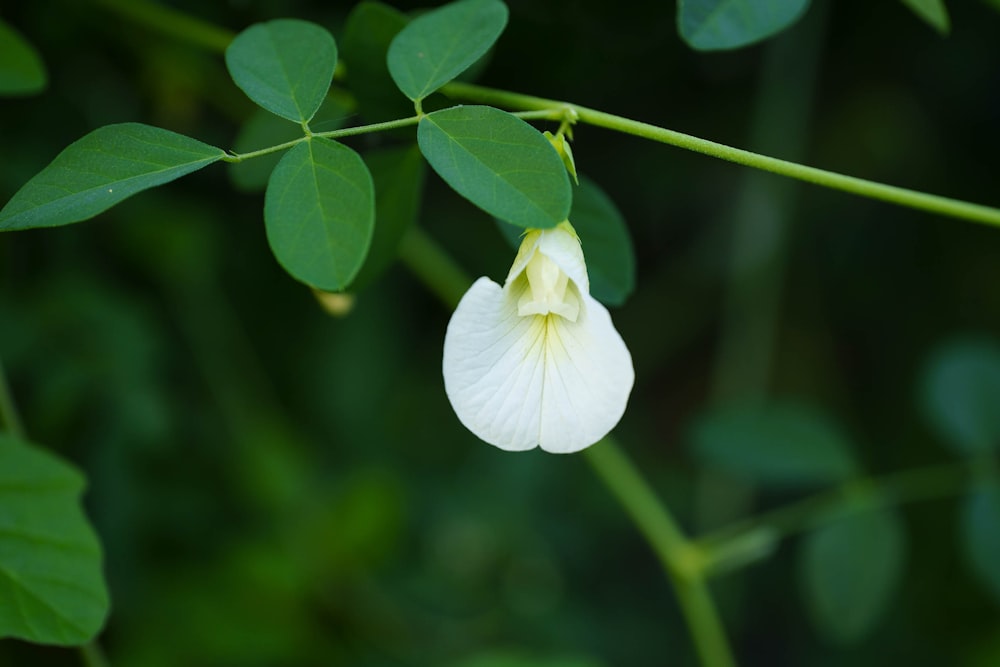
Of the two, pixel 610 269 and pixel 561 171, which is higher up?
pixel 610 269

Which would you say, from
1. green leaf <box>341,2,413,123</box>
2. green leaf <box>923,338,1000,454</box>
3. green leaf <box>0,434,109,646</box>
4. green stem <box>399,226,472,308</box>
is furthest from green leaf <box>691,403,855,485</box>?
green leaf <box>0,434,109,646</box>

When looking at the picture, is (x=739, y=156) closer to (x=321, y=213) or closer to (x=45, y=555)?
(x=321, y=213)

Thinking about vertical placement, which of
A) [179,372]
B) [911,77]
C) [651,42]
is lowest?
[179,372]

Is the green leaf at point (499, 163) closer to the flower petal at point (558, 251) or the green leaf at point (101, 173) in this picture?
the flower petal at point (558, 251)

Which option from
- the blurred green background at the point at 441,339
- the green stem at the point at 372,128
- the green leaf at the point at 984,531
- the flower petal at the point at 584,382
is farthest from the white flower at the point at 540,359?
the green leaf at the point at 984,531

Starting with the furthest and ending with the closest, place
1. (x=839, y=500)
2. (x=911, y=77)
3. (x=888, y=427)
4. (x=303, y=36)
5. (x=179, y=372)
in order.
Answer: (x=888, y=427) → (x=911, y=77) → (x=179, y=372) → (x=839, y=500) → (x=303, y=36)

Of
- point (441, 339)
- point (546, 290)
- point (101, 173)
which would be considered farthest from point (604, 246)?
point (441, 339)

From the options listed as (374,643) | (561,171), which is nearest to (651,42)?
(561,171)

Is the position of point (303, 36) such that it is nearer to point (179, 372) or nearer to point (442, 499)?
point (179, 372)
